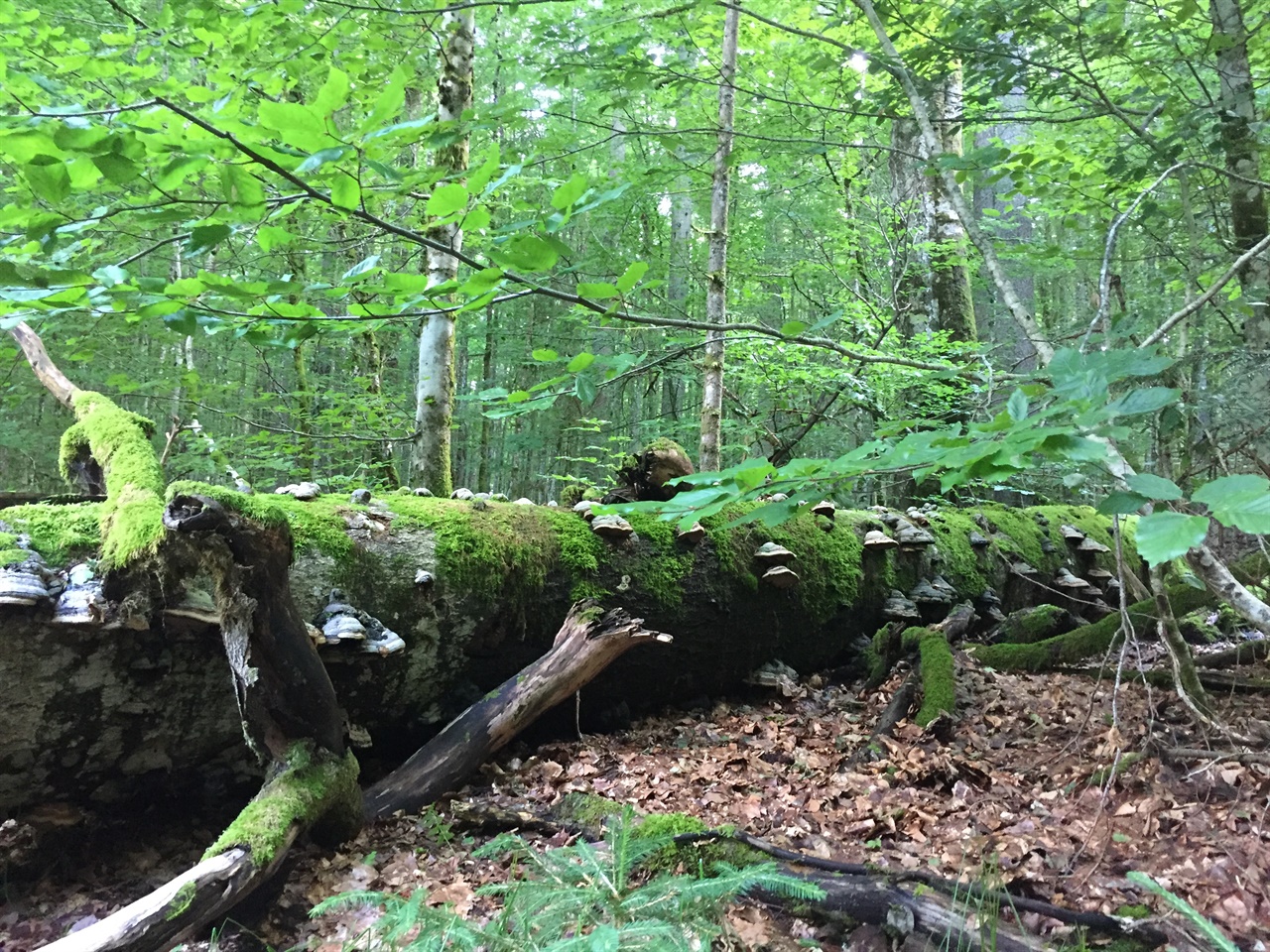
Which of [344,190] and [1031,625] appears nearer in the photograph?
[344,190]

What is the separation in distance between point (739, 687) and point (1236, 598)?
372 centimetres


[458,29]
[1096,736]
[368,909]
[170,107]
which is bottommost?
[368,909]

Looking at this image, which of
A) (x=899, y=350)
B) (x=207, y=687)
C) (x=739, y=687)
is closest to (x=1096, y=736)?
(x=739, y=687)

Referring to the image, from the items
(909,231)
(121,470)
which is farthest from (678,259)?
(121,470)

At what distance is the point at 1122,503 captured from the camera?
56.8 inches

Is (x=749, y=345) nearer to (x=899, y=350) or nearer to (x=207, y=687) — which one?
(x=899, y=350)

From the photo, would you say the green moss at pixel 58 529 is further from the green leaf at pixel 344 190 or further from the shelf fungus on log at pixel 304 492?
the green leaf at pixel 344 190

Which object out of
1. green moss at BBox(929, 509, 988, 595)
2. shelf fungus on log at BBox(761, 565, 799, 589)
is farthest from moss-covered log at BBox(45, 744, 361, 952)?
green moss at BBox(929, 509, 988, 595)

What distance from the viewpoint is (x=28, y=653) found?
3.11 m

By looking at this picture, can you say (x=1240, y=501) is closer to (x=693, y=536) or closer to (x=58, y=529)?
(x=693, y=536)

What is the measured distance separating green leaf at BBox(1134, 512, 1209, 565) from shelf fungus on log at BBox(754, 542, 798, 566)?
4291mm

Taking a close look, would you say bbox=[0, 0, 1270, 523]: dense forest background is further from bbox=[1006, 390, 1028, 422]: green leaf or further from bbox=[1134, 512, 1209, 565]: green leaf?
bbox=[1134, 512, 1209, 565]: green leaf

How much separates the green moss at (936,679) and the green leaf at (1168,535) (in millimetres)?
3738

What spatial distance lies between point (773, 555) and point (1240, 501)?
434 cm
